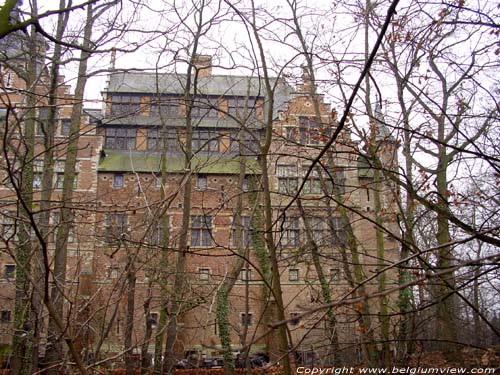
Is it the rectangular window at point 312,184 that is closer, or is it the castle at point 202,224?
the castle at point 202,224

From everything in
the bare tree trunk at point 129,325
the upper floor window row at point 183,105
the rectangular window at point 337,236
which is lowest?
the bare tree trunk at point 129,325

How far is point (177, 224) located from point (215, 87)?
6447 mm

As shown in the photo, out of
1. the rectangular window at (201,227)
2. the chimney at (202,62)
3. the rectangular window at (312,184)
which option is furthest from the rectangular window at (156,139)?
the rectangular window at (312,184)

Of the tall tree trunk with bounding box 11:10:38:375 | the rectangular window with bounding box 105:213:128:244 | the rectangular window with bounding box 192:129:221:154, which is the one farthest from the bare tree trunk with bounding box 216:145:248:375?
the tall tree trunk with bounding box 11:10:38:375

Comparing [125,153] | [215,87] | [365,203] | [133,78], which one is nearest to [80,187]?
[125,153]

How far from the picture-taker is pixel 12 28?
186 centimetres

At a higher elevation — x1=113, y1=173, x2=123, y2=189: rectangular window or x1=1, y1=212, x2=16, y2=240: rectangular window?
x1=113, y1=173, x2=123, y2=189: rectangular window

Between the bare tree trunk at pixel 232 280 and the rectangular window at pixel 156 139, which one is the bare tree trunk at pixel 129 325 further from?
the rectangular window at pixel 156 139

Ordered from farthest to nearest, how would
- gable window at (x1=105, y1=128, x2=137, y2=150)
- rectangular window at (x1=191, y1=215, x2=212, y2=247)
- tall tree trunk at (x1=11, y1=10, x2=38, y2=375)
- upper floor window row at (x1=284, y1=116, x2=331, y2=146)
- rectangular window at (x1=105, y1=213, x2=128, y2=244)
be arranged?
gable window at (x1=105, y1=128, x2=137, y2=150), upper floor window row at (x1=284, y1=116, x2=331, y2=146), rectangular window at (x1=191, y1=215, x2=212, y2=247), rectangular window at (x1=105, y1=213, x2=128, y2=244), tall tree trunk at (x1=11, y1=10, x2=38, y2=375)

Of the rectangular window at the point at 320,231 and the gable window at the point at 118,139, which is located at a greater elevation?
the gable window at the point at 118,139

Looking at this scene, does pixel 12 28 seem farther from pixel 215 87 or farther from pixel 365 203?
pixel 215 87

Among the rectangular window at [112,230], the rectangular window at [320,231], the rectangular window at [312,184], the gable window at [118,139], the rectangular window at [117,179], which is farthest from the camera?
the gable window at [118,139]

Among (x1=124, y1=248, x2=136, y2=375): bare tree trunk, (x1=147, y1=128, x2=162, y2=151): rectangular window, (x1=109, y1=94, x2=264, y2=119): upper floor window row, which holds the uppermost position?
(x1=147, y1=128, x2=162, y2=151): rectangular window

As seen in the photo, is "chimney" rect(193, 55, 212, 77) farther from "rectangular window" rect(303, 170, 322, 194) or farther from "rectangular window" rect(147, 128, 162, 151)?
"rectangular window" rect(303, 170, 322, 194)
